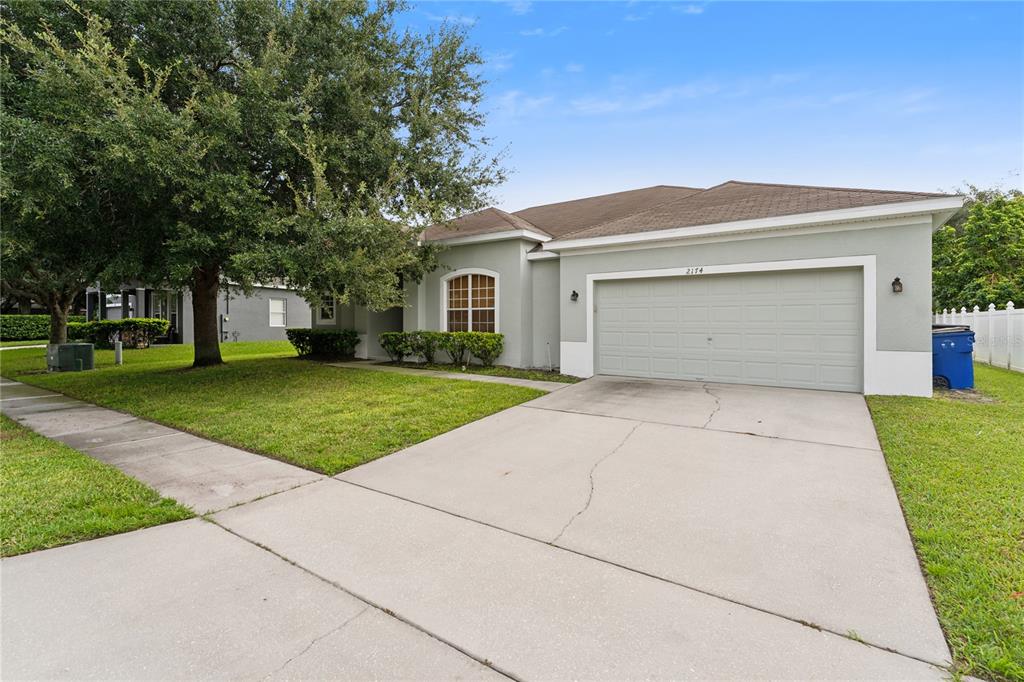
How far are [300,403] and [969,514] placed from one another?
846 cm

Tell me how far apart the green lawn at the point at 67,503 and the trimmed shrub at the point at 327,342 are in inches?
388

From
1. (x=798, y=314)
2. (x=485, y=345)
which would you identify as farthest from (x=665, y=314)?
(x=485, y=345)

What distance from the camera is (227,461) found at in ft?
16.4

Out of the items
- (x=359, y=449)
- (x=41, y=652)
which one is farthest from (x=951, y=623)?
(x=359, y=449)

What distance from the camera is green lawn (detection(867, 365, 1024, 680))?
2195 mm

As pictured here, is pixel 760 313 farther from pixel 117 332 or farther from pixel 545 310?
pixel 117 332

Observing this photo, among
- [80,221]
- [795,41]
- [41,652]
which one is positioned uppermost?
[795,41]

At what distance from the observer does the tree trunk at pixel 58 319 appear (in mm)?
17500

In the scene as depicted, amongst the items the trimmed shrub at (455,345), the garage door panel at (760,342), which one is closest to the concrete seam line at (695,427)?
the garage door panel at (760,342)

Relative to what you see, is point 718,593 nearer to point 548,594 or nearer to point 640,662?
point 640,662

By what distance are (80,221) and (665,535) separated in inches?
422

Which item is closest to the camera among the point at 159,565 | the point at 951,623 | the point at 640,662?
the point at 640,662

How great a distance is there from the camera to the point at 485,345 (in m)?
11.7

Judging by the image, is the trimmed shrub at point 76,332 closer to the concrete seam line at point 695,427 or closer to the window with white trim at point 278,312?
the window with white trim at point 278,312
